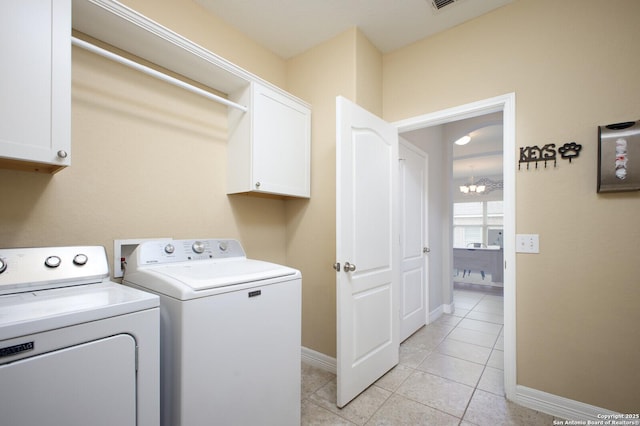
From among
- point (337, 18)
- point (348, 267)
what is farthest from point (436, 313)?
point (337, 18)

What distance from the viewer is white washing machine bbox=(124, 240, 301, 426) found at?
1.13 metres

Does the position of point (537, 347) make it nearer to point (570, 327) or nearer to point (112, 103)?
point (570, 327)

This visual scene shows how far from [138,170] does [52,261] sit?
2.20 ft

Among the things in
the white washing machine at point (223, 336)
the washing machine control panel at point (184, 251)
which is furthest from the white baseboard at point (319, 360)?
the washing machine control panel at point (184, 251)

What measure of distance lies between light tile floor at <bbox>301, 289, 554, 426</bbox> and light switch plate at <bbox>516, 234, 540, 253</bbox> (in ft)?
3.36

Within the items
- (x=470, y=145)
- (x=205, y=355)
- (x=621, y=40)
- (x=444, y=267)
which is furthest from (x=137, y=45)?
(x=470, y=145)

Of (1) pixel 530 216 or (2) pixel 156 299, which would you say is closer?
(2) pixel 156 299

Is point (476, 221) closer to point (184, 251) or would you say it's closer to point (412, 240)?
point (412, 240)

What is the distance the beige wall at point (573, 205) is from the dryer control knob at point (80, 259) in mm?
2515

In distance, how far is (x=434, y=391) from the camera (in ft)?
6.68

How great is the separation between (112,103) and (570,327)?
3.05 meters

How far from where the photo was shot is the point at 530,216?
73.8 inches

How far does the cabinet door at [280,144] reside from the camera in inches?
79.7

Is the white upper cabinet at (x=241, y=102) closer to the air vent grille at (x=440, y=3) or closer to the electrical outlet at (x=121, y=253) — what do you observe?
the electrical outlet at (x=121, y=253)
